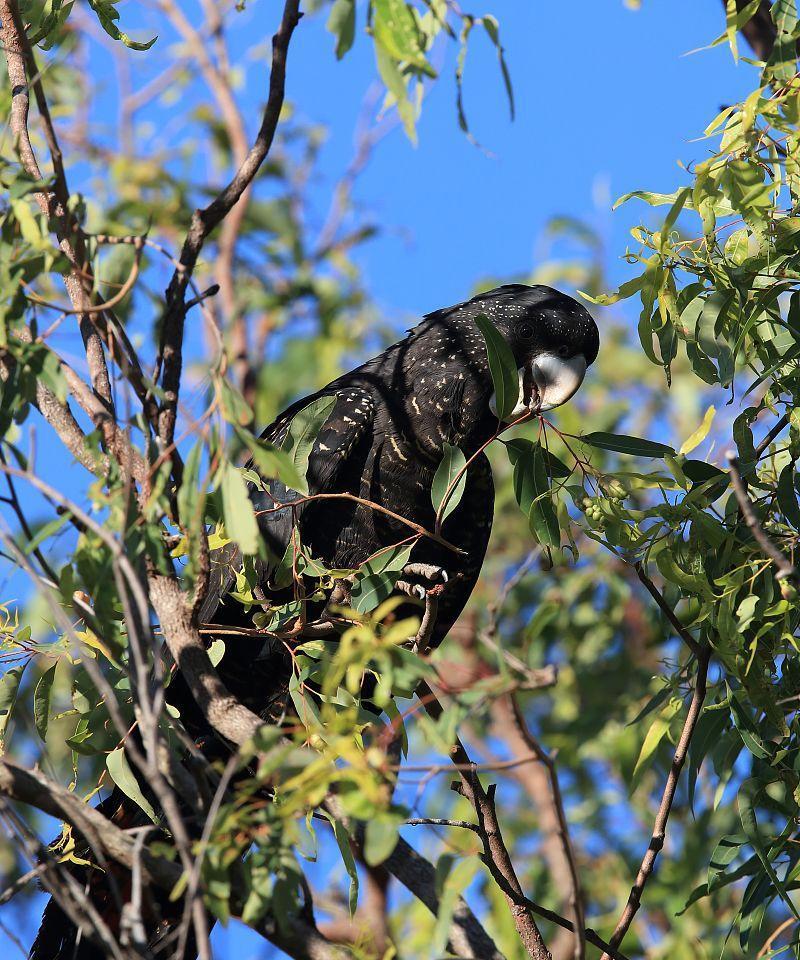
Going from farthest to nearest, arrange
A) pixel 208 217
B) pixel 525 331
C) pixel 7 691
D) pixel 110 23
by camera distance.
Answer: pixel 525 331 < pixel 110 23 < pixel 7 691 < pixel 208 217

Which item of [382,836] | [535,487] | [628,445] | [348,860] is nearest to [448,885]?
[382,836]

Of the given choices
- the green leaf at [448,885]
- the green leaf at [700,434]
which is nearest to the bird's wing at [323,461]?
the green leaf at [700,434]

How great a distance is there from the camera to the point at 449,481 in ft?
6.53

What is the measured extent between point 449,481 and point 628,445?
371 millimetres

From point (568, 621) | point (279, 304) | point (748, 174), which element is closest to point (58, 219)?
point (748, 174)

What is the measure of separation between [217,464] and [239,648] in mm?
1415

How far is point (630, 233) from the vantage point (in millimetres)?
2043

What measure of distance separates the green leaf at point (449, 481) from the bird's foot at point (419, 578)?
0.22m

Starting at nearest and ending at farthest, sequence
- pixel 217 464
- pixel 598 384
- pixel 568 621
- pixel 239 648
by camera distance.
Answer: pixel 217 464 → pixel 239 648 → pixel 568 621 → pixel 598 384

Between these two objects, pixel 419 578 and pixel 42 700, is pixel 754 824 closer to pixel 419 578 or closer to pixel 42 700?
pixel 419 578

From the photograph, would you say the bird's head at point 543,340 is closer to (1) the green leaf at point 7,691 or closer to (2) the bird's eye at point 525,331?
(2) the bird's eye at point 525,331

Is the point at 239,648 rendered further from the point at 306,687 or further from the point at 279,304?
the point at 279,304

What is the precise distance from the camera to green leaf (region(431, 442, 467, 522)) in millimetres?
1983

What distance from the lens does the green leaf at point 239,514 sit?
1443 mm
